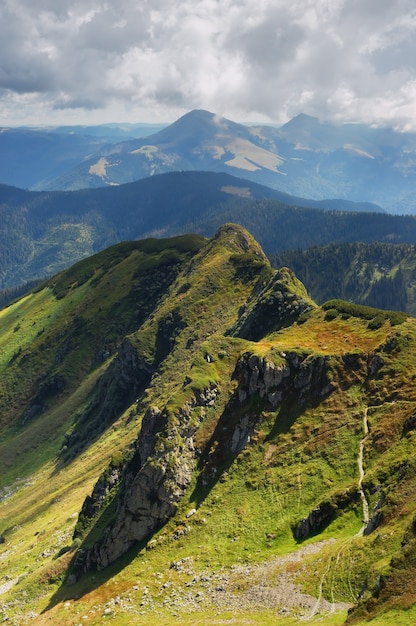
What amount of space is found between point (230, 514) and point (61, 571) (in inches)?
Result: 1192

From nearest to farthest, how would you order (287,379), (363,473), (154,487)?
1. (363,473)
2. (154,487)
3. (287,379)

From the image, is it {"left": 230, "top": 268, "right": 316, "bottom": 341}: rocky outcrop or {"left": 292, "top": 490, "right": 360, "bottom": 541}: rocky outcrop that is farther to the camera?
{"left": 230, "top": 268, "right": 316, "bottom": 341}: rocky outcrop

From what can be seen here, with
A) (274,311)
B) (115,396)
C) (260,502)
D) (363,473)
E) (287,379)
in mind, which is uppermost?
(274,311)

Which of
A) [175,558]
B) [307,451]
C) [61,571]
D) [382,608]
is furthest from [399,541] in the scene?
[61,571]

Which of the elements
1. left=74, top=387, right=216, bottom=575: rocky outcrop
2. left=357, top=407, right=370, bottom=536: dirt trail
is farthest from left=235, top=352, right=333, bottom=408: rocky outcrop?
left=74, top=387, right=216, bottom=575: rocky outcrop

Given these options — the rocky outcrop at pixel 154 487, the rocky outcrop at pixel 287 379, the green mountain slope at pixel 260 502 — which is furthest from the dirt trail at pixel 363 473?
Answer: the rocky outcrop at pixel 154 487

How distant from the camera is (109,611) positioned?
55.4 metres

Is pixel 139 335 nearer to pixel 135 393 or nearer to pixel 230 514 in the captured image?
pixel 135 393

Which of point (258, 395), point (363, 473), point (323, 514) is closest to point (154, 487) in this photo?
point (258, 395)

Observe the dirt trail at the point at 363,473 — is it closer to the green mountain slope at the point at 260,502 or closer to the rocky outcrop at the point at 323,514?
the green mountain slope at the point at 260,502

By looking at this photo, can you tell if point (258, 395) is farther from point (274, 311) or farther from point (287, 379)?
point (274, 311)

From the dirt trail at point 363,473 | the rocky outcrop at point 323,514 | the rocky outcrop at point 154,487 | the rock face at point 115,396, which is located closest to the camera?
the dirt trail at point 363,473

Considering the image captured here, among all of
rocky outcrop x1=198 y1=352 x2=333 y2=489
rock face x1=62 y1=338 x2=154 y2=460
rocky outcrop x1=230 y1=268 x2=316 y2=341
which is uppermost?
rocky outcrop x1=230 y1=268 x2=316 y2=341

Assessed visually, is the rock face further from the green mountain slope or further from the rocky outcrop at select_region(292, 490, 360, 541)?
the rocky outcrop at select_region(292, 490, 360, 541)
